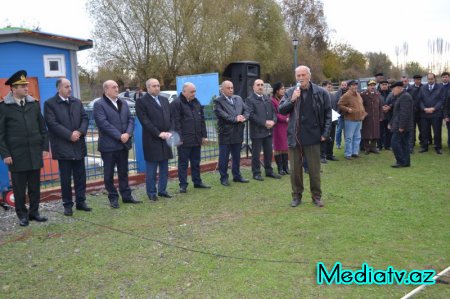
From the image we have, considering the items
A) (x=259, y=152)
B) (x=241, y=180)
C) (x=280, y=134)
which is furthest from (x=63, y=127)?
(x=280, y=134)

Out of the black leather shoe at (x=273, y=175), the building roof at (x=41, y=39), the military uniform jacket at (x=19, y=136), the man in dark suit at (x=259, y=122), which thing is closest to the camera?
the military uniform jacket at (x=19, y=136)

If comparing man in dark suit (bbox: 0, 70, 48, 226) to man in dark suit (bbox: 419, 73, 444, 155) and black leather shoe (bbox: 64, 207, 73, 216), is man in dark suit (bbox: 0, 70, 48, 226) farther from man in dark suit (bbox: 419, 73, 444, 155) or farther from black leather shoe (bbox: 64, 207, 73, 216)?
man in dark suit (bbox: 419, 73, 444, 155)

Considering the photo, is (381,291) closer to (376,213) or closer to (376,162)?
(376,213)

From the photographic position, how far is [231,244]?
16.2 ft

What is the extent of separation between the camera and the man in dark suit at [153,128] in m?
7.04

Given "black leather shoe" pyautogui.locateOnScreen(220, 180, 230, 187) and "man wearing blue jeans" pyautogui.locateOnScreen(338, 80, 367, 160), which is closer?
"black leather shoe" pyautogui.locateOnScreen(220, 180, 230, 187)

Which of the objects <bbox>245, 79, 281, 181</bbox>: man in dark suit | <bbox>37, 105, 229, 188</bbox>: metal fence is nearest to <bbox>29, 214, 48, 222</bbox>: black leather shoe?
<bbox>37, 105, 229, 188</bbox>: metal fence

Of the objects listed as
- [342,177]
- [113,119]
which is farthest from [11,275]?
[342,177]

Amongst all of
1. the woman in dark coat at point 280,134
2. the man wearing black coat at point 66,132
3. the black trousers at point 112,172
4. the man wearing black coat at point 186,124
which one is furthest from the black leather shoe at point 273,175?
the man wearing black coat at point 66,132

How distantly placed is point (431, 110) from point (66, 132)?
343 inches

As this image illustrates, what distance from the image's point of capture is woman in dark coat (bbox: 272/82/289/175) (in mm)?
8758

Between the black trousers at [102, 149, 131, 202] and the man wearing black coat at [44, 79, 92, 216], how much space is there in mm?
377

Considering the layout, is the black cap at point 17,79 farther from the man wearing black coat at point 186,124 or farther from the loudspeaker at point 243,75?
the loudspeaker at point 243,75

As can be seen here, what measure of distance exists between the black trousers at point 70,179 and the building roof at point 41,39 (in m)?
2.81
